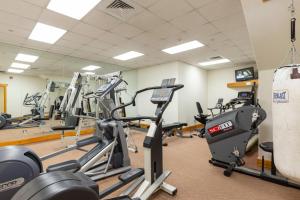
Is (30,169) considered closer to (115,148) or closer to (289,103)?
(115,148)

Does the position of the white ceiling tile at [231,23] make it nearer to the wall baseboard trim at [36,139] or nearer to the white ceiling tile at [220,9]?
the white ceiling tile at [220,9]

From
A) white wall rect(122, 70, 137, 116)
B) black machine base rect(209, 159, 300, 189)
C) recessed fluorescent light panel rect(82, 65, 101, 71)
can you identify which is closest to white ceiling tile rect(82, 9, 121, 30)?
recessed fluorescent light panel rect(82, 65, 101, 71)

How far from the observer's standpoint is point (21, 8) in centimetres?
289

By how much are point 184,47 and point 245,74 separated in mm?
3364

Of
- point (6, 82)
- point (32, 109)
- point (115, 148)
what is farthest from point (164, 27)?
point (32, 109)

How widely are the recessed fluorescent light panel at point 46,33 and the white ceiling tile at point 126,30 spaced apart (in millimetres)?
1215

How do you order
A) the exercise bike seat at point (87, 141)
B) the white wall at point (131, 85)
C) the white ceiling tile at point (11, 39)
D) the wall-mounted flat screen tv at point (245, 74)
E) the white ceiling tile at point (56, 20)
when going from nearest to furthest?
1. the exercise bike seat at point (87, 141)
2. the white ceiling tile at point (56, 20)
3. the white ceiling tile at point (11, 39)
4. the wall-mounted flat screen tv at point (245, 74)
5. the white wall at point (131, 85)

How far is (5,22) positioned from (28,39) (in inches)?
34.5

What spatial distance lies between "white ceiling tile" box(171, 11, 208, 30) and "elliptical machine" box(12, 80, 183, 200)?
1818 millimetres

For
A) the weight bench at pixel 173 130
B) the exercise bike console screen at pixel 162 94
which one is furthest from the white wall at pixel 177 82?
the exercise bike console screen at pixel 162 94

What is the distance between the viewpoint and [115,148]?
2684 millimetres

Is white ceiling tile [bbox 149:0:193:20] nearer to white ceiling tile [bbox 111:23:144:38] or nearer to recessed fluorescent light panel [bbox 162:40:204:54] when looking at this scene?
white ceiling tile [bbox 111:23:144:38]

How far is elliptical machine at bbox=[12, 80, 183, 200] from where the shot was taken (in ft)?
2.83

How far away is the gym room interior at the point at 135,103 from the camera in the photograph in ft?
4.73
